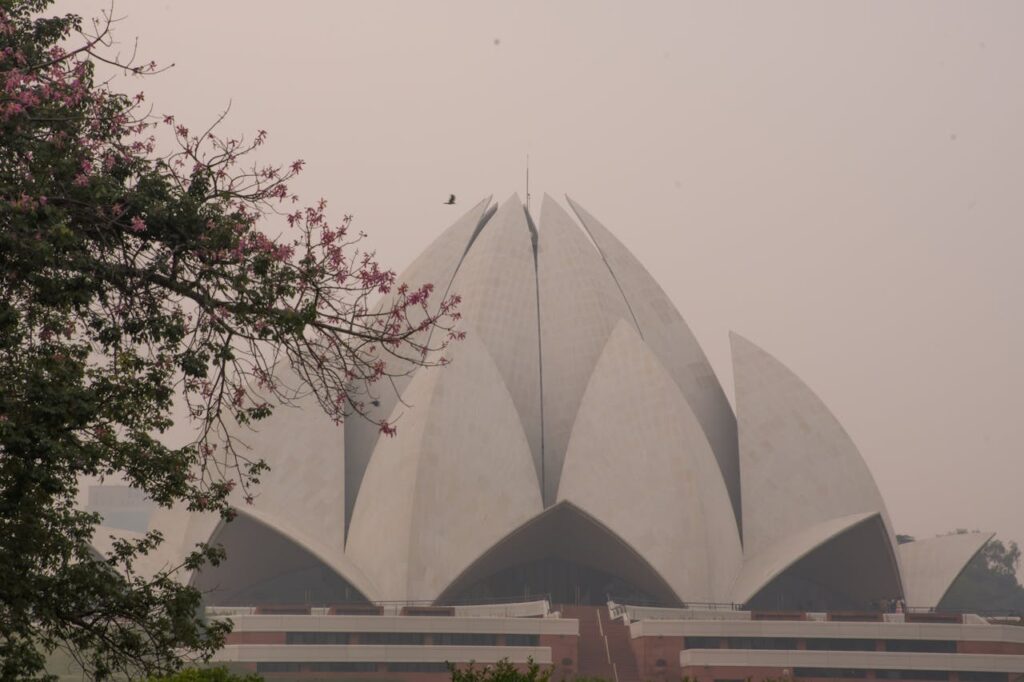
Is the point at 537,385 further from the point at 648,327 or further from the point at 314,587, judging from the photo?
the point at 314,587

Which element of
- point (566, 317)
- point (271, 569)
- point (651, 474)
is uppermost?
point (566, 317)

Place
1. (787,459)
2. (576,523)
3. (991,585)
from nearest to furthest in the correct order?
(576,523) → (787,459) → (991,585)

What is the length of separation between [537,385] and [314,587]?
9422mm

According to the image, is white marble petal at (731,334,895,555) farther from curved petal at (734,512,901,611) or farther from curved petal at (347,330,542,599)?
curved petal at (347,330,542,599)

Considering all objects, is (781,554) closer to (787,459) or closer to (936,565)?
(787,459)

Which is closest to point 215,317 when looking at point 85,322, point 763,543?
point 85,322

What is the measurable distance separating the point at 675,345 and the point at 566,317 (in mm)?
3932

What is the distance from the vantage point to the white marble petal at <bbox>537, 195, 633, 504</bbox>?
41.4 meters

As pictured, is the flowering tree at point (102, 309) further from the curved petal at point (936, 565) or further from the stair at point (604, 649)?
the curved petal at point (936, 565)

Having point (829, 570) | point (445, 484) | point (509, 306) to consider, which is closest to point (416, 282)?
point (509, 306)

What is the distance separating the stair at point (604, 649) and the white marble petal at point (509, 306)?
596cm

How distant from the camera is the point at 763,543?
3941 centimetres

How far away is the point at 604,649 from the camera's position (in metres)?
34.3

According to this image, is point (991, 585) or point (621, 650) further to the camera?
point (991, 585)
